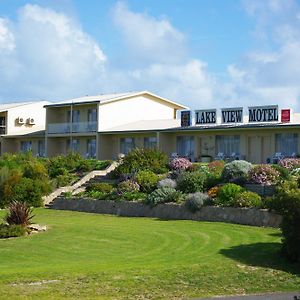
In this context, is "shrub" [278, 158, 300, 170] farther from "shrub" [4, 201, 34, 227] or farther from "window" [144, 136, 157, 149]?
"window" [144, 136, 157, 149]

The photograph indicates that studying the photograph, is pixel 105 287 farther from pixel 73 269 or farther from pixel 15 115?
pixel 15 115

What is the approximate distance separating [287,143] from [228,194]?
18.3 meters

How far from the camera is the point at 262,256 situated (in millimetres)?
17469

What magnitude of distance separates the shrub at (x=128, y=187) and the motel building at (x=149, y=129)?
1244 cm

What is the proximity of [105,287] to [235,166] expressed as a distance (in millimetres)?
17134

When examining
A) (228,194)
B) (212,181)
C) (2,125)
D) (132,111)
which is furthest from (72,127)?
(228,194)

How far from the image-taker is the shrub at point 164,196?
28422 millimetres

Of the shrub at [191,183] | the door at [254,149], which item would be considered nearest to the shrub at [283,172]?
the shrub at [191,183]

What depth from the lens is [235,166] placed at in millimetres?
29906

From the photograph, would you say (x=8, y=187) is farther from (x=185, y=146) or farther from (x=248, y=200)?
(x=185, y=146)

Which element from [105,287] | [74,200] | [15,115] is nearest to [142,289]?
[105,287]

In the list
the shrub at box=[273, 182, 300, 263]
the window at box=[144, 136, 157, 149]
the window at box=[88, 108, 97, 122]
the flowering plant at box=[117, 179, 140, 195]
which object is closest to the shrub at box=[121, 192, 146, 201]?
the flowering plant at box=[117, 179, 140, 195]

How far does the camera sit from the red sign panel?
42.9 metres

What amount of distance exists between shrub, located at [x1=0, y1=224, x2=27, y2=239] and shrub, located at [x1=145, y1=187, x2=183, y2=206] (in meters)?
8.26
